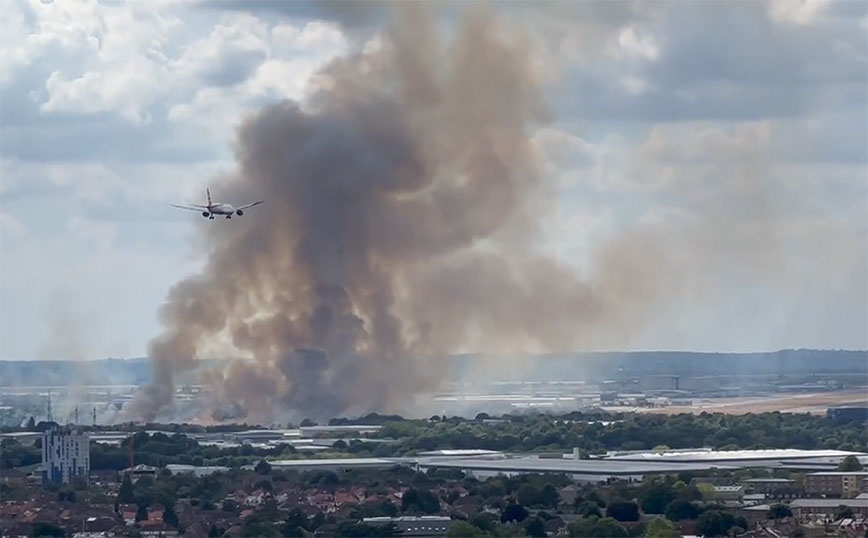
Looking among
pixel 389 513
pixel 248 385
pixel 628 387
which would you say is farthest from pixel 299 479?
pixel 628 387

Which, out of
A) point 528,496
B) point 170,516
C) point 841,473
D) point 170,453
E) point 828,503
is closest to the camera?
point 170,516

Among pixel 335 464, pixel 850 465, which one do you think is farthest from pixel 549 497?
pixel 335 464

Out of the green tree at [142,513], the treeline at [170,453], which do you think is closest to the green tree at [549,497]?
the green tree at [142,513]

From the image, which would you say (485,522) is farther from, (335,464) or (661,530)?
(335,464)

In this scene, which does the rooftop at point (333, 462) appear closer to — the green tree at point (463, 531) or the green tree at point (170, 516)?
the green tree at point (170, 516)

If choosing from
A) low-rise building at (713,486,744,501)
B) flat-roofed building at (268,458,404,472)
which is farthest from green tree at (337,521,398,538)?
flat-roofed building at (268,458,404,472)
